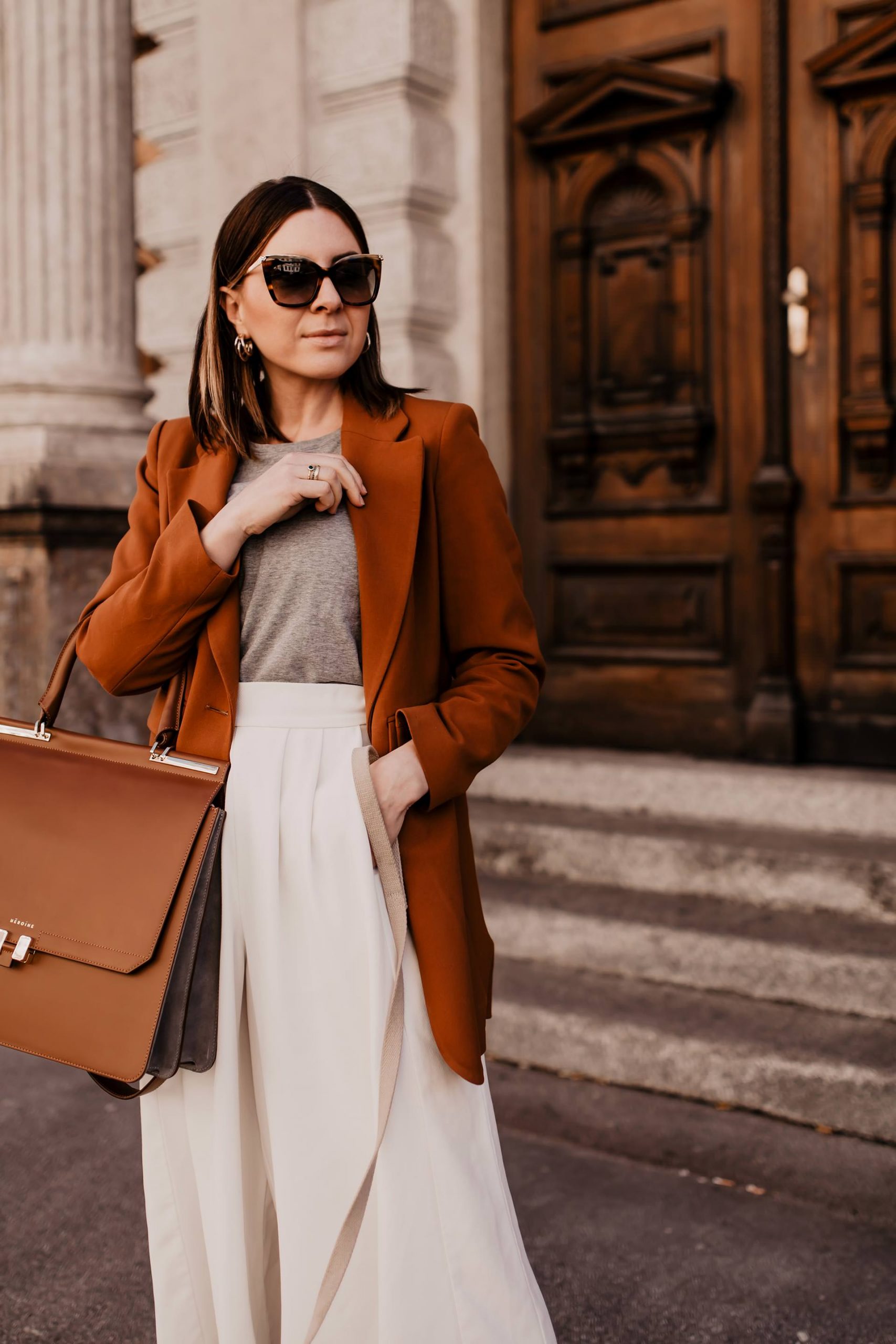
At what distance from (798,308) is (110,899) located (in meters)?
3.78

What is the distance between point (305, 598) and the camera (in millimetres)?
1996

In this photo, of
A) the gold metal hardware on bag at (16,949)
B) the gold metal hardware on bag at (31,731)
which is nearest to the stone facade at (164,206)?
the gold metal hardware on bag at (31,731)

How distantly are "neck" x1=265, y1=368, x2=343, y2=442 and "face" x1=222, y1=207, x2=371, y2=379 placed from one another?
0.06 metres

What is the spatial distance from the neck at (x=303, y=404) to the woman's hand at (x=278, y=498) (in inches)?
5.9

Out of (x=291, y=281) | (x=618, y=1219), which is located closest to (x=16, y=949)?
(x=291, y=281)

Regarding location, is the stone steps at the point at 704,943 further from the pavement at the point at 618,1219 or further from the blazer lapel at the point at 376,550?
the blazer lapel at the point at 376,550

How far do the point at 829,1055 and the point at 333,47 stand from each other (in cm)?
419

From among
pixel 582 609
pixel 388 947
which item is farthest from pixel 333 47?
pixel 388 947

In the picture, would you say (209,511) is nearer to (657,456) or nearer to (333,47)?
(657,456)

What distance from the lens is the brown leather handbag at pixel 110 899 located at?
187 cm

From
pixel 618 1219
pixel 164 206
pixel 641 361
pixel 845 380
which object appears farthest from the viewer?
pixel 164 206

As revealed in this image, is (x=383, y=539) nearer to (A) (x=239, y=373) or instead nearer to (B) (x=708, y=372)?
(A) (x=239, y=373)

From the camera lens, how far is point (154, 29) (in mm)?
5910

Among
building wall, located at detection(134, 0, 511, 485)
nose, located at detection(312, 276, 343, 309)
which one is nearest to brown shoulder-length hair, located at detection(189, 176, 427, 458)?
nose, located at detection(312, 276, 343, 309)
